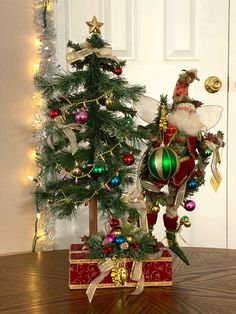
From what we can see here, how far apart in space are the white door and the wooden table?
1.98ft

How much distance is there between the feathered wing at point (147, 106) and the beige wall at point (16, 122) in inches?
25.7

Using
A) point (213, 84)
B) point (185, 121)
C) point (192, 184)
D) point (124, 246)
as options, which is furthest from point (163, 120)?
point (213, 84)

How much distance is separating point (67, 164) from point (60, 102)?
14cm

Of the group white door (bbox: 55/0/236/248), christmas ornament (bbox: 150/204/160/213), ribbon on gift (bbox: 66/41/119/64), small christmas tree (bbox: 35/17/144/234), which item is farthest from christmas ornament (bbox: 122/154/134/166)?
white door (bbox: 55/0/236/248)

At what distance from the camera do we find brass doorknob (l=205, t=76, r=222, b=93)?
4.98ft

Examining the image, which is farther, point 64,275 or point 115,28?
point 115,28

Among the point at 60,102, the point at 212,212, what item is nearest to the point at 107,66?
the point at 60,102

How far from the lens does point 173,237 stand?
0.96 m

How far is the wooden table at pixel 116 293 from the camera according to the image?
753 mm

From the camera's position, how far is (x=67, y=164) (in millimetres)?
938

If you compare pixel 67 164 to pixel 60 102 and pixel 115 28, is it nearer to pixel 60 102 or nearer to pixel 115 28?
pixel 60 102

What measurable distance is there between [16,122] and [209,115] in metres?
0.79

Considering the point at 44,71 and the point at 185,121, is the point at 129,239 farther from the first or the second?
the point at 44,71

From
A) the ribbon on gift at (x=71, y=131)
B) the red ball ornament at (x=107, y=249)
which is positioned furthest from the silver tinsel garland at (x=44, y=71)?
the red ball ornament at (x=107, y=249)
